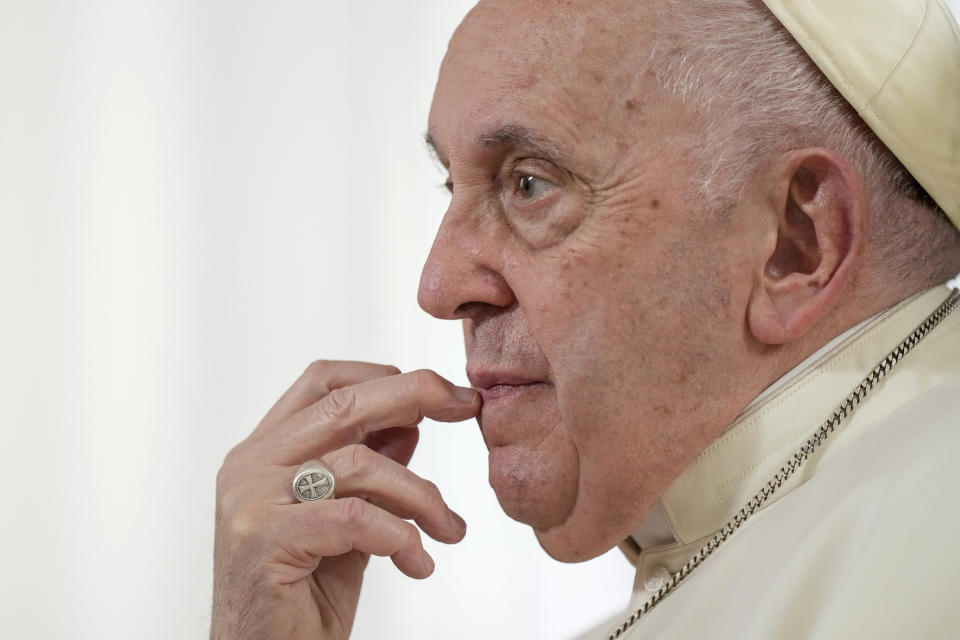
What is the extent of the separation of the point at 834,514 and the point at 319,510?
2.59 ft

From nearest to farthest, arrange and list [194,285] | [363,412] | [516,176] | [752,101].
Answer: [752,101]
[516,176]
[363,412]
[194,285]

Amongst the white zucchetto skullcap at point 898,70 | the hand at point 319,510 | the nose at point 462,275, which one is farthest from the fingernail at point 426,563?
the white zucchetto skullcap at point 898,70

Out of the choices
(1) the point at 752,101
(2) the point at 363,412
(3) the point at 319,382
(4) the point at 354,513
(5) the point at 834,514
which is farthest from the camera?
(3) the point at 319,382

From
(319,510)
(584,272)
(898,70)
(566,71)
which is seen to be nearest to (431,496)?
(319,510)

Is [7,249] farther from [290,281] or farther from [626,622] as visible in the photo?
[626,622]

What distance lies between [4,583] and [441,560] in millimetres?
1111

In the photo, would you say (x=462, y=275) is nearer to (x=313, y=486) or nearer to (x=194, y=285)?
(x=313, y=486)

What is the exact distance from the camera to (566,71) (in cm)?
143

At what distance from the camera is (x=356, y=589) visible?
186 cm

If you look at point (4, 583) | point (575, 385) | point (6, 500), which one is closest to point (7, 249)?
point (6, 500)

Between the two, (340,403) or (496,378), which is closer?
(496,378)

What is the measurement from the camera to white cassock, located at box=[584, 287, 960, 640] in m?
1.03

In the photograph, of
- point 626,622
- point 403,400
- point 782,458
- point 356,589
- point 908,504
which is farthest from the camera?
point 356,589

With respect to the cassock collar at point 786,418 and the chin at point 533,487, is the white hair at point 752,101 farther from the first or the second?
the chin at point 533,487
